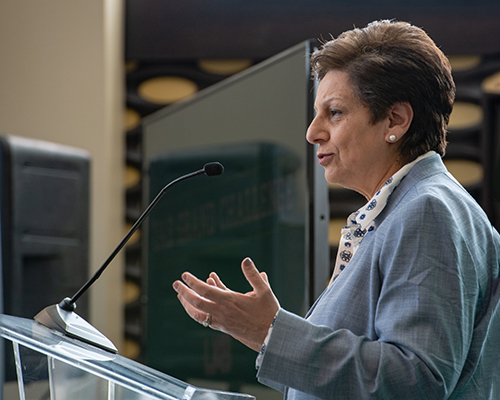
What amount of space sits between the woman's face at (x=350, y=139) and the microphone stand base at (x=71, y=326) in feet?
1.43

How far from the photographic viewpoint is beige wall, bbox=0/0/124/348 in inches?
96.1

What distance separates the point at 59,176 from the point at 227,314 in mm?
A: 1454

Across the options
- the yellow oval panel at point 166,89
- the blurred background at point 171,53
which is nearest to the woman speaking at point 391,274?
the blurred background at point 171,53

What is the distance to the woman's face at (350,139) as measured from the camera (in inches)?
31.0

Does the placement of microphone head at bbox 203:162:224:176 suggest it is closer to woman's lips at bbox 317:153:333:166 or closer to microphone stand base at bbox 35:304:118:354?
woman's lips at bbox 317:153:333:166

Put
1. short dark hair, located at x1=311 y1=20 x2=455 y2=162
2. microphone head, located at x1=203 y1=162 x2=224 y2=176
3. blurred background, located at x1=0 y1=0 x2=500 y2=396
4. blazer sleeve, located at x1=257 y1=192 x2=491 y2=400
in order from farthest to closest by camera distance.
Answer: blurred background, located at x1=0 y1=0 x2=500 y2=396
microphone head, located at x1=203 y1=162 x2=224 y2=176
short dark hair, located at x1=311 y1=20 x2=455 y2=162
blazer sleeve, located at x1=257 y1=192 x2=491 y2=400

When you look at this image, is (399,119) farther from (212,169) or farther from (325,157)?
(212,169)

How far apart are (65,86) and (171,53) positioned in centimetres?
52

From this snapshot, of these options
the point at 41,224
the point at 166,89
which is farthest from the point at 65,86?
the point at 41,224

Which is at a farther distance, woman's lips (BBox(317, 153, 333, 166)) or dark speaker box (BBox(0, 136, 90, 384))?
dark speaker box (BBox(0, 136, 90, 384))

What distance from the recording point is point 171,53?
2.60m

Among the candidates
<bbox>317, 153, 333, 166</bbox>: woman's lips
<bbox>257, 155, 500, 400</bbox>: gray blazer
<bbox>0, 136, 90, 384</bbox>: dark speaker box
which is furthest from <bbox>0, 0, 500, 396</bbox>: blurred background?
<bbox>257, 155, 500, 400</bbox>: gray blazer

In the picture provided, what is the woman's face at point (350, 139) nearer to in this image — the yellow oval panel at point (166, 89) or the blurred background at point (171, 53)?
the blurred background at point (171, 53)

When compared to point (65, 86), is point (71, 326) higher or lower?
lower
